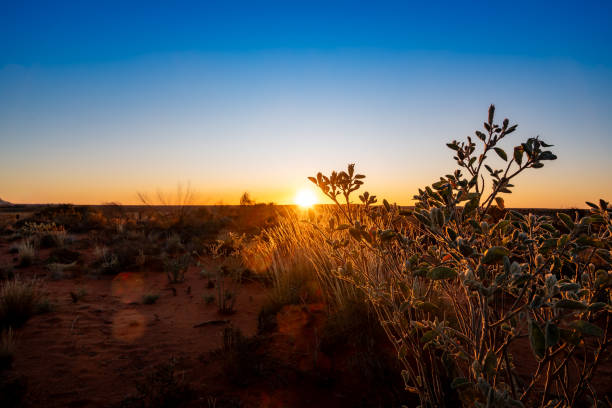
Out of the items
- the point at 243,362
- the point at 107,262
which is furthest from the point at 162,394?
the point at 107,262

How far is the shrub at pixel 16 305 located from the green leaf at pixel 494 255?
5.64 m

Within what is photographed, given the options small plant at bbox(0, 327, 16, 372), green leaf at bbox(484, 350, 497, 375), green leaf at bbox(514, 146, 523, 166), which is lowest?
small plant at bbox(0, 327, 16, 372)

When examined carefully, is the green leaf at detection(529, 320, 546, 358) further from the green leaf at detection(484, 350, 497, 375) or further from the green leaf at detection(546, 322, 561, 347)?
the green leaf at detection(484, 350, 497, 375)

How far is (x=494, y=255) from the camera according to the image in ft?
3.16

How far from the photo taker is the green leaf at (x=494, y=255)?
95 cm

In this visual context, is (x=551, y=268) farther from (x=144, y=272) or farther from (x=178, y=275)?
(x=144, y=272)

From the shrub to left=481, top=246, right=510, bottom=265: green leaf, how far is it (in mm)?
5641

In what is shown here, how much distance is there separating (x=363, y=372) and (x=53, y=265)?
8103 mm

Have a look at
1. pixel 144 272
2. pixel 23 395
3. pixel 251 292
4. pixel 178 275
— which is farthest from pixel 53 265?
pixel 23 395

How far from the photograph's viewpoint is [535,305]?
95cm

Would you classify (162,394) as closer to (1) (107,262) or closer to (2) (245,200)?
(1) (107,262)

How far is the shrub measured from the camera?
4195mm

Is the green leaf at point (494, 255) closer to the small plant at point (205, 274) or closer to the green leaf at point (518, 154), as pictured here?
the green leaf at point (518, 154)

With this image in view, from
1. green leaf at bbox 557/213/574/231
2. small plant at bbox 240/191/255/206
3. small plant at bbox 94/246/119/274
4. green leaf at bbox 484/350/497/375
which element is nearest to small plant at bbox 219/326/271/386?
green leaf at bbox 484/350/497/375
